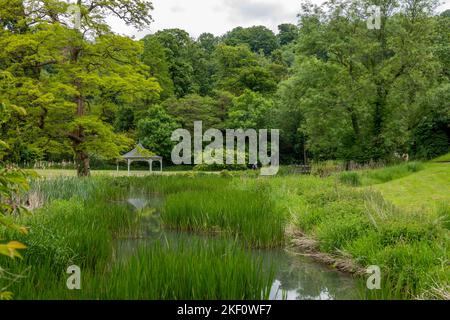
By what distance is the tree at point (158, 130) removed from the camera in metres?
33.8

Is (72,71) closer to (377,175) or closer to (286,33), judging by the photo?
(377,175)

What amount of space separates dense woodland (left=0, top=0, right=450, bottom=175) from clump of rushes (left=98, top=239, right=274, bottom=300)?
2946 mm

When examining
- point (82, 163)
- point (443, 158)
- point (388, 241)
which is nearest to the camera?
point (388, 241)

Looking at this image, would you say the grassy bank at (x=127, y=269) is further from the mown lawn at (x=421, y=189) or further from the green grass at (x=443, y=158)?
the green grass at (x=443, y=158)

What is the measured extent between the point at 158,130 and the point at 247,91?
8.08 meters

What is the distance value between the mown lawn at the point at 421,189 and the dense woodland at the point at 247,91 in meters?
6.19

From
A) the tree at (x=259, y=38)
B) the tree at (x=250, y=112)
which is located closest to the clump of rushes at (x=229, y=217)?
the tree at (x=250, y=112)

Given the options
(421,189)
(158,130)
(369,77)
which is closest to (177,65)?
(158,130)

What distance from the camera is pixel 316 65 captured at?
930 inches

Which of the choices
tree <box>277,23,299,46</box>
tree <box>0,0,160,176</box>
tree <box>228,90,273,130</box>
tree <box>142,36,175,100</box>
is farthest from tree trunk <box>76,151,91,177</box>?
tree <box>277,23,299,46</box>

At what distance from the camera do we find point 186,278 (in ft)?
12.5

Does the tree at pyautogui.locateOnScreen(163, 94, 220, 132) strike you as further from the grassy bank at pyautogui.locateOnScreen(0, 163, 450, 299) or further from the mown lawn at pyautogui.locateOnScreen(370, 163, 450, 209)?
the grassy bank at pyautogui.locateOnScreen(0, 163, 450, 299)

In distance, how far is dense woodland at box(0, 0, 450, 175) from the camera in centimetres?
1500
